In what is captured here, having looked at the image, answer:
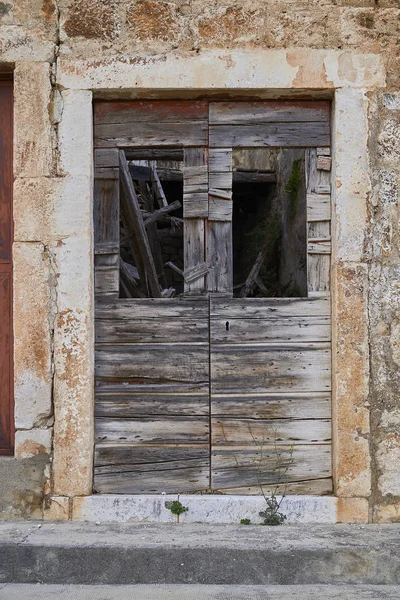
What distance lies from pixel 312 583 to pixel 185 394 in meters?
1.32

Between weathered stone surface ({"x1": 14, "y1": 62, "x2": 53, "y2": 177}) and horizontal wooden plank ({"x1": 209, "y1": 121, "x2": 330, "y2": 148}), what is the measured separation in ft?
3.35

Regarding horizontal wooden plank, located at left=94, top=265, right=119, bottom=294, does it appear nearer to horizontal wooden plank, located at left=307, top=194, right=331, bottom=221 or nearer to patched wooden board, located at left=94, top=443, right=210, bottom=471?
patched wooden board, located at left=94, top=443, right=210, bottom=471

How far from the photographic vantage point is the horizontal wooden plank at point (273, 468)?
4.12 meters

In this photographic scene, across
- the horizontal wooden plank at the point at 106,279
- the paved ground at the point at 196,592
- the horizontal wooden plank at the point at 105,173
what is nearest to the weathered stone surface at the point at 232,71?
the horizontal wooden plank at the point at 105,173

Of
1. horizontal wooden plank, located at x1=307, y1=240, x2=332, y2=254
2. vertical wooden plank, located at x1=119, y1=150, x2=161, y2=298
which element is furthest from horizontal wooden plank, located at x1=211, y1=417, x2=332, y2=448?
vertical wooden plank, located at x1=119, y1=150, x2=161, y2=298

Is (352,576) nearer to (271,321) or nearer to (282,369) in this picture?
(282,369)

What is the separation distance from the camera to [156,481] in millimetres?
4137

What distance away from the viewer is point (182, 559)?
346cm

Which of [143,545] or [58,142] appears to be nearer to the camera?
[143,545]

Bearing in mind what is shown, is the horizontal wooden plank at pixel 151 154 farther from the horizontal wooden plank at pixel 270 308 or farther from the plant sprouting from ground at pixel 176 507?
the plant sprouting from ground at pixel 176 507

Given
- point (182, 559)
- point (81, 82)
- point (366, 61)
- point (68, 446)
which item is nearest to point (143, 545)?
point (182, 559)

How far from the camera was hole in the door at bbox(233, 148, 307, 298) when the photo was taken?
725 centimetres

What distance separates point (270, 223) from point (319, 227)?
4.31 metres

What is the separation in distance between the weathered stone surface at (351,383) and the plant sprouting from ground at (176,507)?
93 centimetres
